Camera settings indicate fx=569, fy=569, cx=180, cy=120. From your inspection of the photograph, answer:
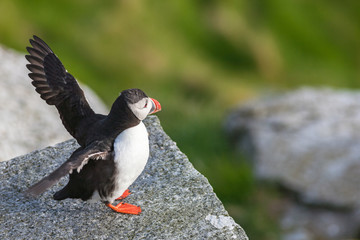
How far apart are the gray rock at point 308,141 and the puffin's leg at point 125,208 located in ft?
13.7

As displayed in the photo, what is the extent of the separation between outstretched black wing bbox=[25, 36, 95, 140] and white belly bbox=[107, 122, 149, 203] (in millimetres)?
478

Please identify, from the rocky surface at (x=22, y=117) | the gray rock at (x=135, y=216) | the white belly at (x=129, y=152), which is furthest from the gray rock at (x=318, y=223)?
the white belly at (x=129, y=152)

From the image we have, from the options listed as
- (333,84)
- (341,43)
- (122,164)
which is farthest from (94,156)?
(341,43)

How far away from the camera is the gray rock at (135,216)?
13.4 ft

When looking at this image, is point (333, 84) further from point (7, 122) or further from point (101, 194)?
point (101, 194)

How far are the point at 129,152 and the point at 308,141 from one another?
527 cm

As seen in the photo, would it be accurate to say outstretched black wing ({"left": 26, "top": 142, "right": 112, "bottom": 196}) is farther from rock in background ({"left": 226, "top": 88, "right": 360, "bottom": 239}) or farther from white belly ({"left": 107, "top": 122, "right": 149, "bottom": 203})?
rock in background ({"left": 226, "top": 88, "right": 360, "bottom": 239})

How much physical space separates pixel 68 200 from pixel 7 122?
85.6 inches

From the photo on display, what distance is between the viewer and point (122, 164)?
3822mm

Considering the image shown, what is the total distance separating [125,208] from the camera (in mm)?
4242

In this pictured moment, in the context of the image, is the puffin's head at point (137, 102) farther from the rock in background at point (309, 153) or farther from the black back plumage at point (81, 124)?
the rock in background at point (309, 153)

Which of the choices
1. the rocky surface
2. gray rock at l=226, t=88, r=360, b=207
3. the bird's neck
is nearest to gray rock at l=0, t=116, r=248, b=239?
the bird's neck

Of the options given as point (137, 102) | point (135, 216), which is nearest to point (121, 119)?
point (137, 102)

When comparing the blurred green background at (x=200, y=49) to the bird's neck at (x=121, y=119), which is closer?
the bird's neck at (x=121, y=119)
